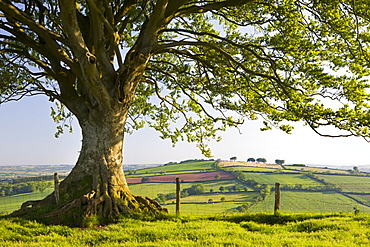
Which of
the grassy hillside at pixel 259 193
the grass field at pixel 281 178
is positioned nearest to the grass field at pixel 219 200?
the grassy hillside at pixel 259 193

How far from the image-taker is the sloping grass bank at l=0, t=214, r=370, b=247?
7875 millimetres

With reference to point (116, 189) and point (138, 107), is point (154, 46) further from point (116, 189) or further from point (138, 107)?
point (138, 107)

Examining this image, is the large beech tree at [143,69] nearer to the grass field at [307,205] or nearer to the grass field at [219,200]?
the grass field at [307,205]

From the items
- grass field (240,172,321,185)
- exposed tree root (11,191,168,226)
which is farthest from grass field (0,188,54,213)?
grass field (240,172,321,185)

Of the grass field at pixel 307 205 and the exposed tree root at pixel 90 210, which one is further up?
the exposed tree root at pixel 90 210

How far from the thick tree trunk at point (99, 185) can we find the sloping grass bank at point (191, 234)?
0.97 m

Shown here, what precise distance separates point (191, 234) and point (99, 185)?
5.07 meters

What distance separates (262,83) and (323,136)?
13.7ft

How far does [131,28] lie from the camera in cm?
1778

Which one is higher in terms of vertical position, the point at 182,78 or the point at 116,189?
the point at 182,78

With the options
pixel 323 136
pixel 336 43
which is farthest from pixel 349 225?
pixel 336 43

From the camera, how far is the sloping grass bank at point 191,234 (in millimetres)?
7875

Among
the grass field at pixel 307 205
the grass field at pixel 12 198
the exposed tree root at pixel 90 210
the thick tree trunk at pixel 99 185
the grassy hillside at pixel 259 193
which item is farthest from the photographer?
the grassy hillside at pixel 259 193

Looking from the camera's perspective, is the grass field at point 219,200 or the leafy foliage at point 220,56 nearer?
the leafy foliage at point 220,56
